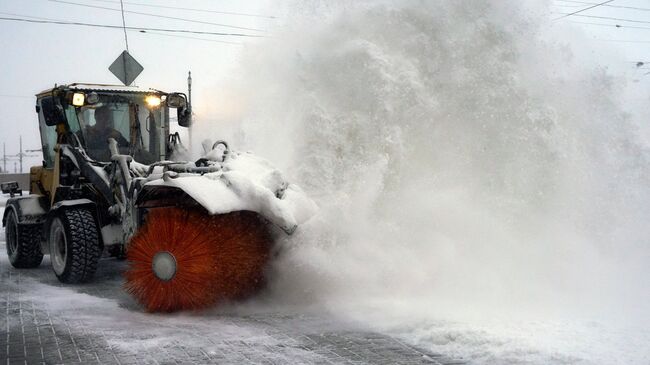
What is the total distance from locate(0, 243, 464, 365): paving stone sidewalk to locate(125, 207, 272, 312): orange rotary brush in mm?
205

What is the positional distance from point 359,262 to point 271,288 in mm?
949

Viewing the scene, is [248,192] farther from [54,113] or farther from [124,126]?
[54,113]

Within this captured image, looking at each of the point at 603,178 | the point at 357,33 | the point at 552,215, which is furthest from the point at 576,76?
the point at 357,33

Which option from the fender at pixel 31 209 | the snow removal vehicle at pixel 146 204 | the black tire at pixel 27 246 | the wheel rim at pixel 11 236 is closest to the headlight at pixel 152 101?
the snow removal vehicle at pixel 146 204

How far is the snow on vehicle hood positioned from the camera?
6.12 meters

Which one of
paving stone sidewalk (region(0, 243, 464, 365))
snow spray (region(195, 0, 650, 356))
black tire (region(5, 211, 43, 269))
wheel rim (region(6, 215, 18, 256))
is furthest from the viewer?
wheel rim (region(6, 215, 18, 256))

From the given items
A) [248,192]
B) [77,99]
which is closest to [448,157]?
[248,192]

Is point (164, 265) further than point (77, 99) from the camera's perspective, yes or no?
No

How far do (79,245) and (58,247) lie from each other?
89 centimetres

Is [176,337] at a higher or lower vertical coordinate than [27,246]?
lower

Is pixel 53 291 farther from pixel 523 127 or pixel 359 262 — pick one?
pixel 523 127

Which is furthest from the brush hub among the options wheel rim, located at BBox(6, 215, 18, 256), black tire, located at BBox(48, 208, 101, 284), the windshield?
wheel rim, located at BBox(6, 215, 18, 256)

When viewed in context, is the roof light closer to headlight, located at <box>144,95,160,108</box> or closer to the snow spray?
headlight, located at <box>144,95,160,108</box>

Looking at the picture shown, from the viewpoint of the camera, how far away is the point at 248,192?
637 cm
